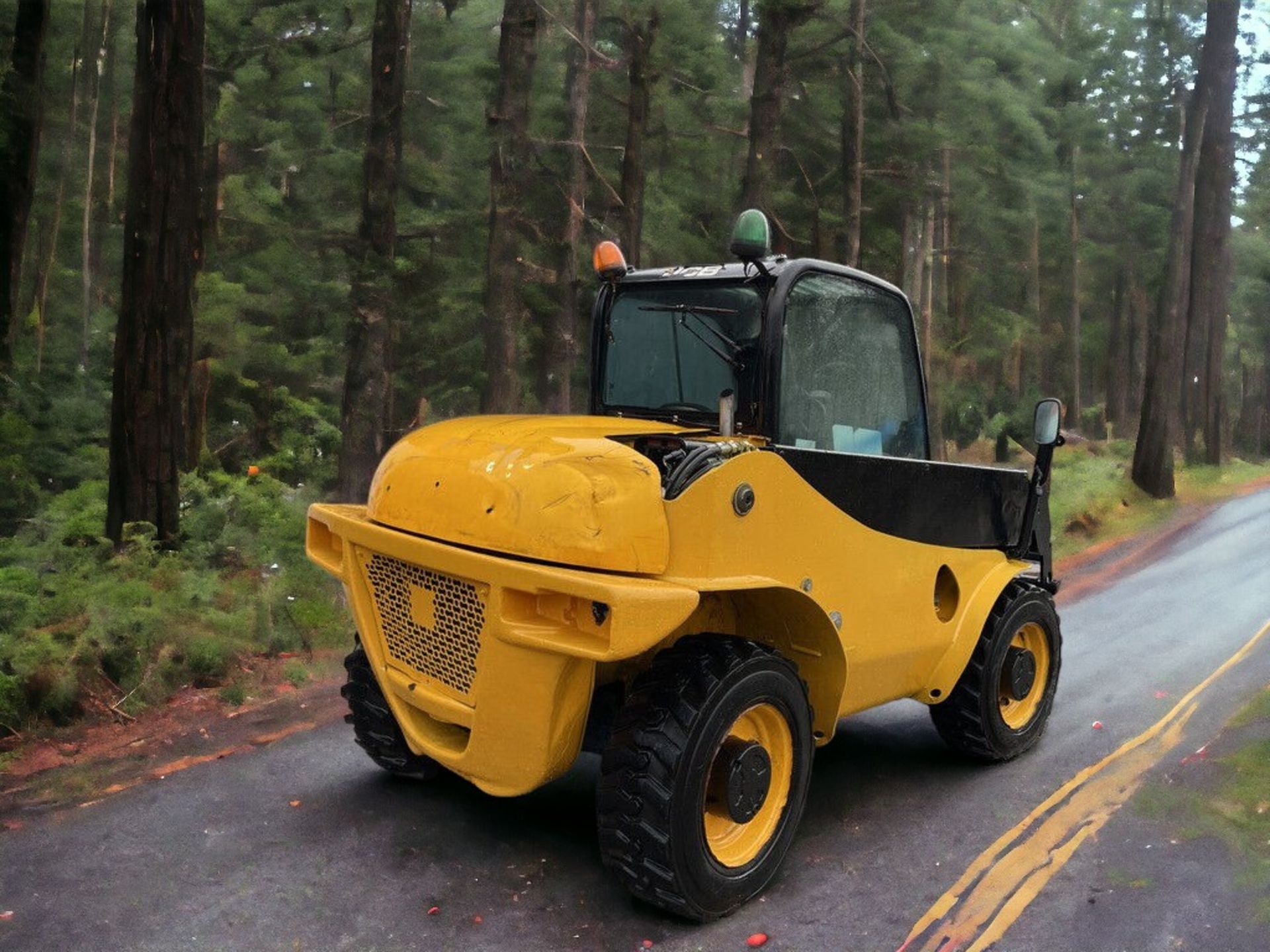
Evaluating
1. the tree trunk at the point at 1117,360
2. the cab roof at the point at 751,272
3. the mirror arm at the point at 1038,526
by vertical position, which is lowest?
the mirror arm at the point at 1038,526

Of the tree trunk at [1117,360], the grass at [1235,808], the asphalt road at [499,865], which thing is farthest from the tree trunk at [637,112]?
the tree trunk at [1117,360]

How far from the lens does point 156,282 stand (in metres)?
9.52

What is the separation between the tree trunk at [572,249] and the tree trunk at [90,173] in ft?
42.6

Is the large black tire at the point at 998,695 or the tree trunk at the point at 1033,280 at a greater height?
the tree trunk at the point at 1033,280

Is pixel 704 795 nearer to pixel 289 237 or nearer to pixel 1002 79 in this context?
pixel 289 237

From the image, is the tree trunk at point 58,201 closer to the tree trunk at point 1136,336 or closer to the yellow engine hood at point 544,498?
A: the yellow engine hood at point 544,498

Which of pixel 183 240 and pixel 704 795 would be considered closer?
pixel 704 795

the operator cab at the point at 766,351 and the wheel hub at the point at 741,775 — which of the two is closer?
the wheel hub at the point at 741,775

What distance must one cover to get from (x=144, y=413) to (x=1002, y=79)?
23.8 m

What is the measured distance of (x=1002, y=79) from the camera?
88.6ft

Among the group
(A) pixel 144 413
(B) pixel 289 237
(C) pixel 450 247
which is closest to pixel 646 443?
(A) pixel 144 413

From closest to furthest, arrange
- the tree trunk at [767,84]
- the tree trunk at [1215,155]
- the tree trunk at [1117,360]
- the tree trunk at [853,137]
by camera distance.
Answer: the tree trunk at [767,84] < the tree trunk at [853,137] < the tree trunk at [1215,155] < the tree trunk at [1117,360]

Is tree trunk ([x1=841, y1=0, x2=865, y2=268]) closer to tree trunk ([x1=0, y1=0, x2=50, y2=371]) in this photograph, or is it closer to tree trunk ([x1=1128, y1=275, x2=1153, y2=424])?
tree trunk ([x1=0, y1=0, x2=50, y2=371])

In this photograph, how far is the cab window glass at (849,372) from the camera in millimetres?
4824
